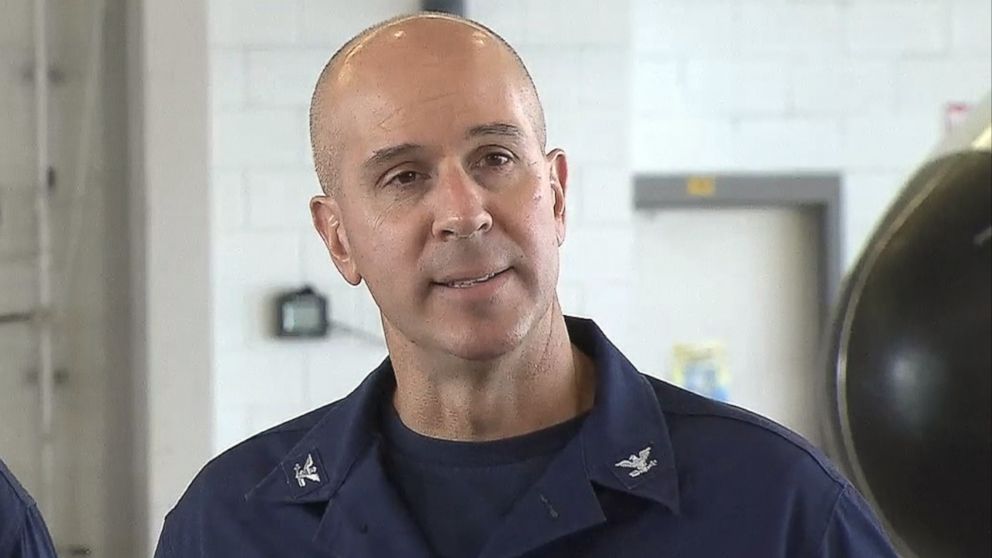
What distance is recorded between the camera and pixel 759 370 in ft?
12.8

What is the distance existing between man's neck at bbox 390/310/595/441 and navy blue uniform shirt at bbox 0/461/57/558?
54 cm

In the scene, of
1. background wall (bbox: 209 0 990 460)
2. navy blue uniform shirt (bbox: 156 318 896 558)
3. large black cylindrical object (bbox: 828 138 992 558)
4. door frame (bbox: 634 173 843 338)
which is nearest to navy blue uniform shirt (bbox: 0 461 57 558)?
navy blue uniform shirt (bbox: 156 318 896 558)

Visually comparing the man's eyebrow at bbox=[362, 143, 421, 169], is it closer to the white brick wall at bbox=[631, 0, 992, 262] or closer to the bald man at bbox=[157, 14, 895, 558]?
the bald man at bbox=[157, 14, 895, 558]

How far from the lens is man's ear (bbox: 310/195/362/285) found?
136 cm

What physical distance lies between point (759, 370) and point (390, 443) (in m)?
2.62

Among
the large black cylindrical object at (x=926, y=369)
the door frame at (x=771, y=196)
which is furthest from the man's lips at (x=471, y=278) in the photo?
the door frame at (x=771, y=196)

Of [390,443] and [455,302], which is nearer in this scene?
[455,302]

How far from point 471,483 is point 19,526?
23.9 inches

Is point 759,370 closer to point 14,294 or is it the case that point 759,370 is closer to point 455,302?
point 14,294

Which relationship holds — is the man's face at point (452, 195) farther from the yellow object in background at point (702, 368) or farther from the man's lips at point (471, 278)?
the yellow object in background at point (702, 368)

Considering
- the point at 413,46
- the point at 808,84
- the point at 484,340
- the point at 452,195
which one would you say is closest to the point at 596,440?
the point at 484,340

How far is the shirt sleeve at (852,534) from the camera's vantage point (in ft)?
4.00

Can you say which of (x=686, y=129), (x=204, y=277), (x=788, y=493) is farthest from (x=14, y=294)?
(x=788, y=493)

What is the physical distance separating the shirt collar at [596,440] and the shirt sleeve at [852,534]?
0.40 ft
